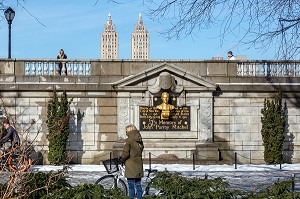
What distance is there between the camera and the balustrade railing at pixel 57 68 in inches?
990

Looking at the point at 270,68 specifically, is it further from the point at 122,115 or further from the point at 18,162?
the point at 18,162

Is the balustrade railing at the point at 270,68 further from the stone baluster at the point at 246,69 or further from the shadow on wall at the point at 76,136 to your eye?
the shadow on wall at the point at 76,136

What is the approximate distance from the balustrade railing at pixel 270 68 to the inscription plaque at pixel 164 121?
2842 mm

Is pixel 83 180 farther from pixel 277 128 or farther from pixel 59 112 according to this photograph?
pixel 277 128

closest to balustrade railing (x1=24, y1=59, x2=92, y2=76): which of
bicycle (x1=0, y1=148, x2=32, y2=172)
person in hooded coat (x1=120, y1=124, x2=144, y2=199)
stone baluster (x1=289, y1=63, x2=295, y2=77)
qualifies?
stone baluster (x1=289, y1=63, x2=295, y2=77)

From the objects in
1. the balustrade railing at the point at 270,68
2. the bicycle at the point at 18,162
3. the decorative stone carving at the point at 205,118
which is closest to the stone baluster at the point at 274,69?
the balustrade railing at the point at 270,68

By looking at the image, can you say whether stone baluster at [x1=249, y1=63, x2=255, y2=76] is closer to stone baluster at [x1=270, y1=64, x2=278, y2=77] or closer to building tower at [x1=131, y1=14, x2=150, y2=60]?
stone baluster at [x1=270, y1=64, x2=278, y2=77]

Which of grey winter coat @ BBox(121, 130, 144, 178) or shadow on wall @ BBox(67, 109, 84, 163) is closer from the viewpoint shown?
grey winter coat @ BBox(121, 130, 144, 178)

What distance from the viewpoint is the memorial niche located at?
24859mm

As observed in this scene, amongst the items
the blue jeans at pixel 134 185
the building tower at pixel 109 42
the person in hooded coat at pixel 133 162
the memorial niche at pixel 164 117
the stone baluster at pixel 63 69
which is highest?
the building tower at pixel 109 42

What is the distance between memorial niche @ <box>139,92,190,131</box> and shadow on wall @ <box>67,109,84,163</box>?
243 cm

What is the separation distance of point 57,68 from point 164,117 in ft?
15.2

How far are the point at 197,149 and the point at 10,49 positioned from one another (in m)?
8.41

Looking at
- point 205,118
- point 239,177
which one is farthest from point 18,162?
point 205,118
